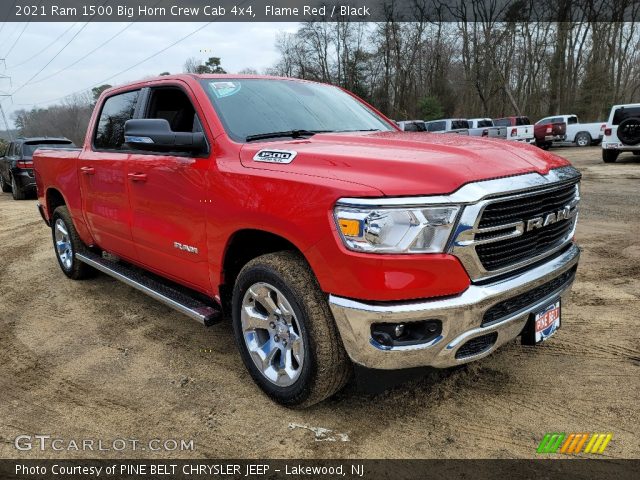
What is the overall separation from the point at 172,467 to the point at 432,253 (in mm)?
1656

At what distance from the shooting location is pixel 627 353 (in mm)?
3287

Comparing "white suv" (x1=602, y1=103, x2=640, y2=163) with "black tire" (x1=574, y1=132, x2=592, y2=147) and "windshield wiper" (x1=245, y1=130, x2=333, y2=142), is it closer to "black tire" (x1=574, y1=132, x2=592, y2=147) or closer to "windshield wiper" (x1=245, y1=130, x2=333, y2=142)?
"black tire" (x1=574, y1=132, x2=592, y2=147)

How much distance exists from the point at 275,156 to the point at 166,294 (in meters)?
1.54

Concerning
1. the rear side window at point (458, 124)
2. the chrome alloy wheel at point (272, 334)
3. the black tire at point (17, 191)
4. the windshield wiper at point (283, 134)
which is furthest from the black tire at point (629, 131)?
the black tire at point (17, 191)

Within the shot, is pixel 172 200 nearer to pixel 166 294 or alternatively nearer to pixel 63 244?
pixel 166 294

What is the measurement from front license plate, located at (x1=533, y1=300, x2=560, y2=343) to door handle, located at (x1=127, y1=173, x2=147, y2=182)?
2.78 metres

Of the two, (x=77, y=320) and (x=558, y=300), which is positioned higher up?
(x=558, y=300)

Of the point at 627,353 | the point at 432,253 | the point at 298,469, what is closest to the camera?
the point at 432,253

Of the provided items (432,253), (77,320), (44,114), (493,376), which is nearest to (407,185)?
(432,253)

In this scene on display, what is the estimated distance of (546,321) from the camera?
272 cm

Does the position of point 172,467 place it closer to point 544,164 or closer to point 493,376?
point 493,376

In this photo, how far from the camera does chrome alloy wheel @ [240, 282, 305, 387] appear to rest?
8.71 ft

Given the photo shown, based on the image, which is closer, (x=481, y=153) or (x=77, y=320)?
(x=481, y=153)

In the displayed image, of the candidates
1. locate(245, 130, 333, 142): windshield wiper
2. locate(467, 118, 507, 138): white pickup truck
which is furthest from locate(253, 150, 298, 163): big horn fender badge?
locate(467, 118, 507, 138): white pickup truck
